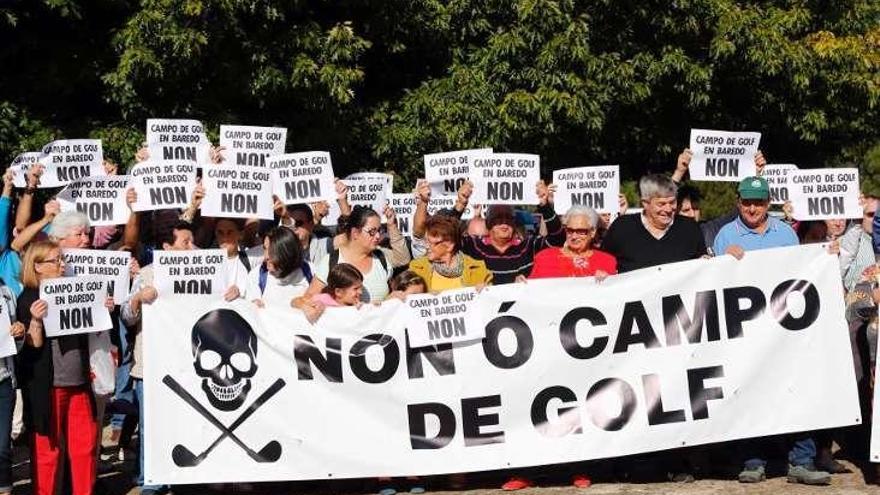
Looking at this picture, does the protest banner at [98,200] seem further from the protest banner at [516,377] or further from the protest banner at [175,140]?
the protest banner at [516,377]

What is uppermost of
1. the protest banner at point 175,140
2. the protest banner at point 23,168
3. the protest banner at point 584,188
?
the protest banner at point 175,140

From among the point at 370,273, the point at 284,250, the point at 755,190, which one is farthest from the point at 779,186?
the point at 284,250

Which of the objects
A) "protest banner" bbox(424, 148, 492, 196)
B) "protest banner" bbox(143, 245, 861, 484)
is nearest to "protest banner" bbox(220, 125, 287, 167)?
"protest banner" bbox(424, 148, 492, 196)

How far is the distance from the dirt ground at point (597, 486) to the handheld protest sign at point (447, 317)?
41.3 inches

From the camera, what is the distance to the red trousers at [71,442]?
9531mm

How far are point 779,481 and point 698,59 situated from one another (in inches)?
372

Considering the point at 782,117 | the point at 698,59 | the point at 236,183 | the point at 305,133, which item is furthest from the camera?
the point at 782,117

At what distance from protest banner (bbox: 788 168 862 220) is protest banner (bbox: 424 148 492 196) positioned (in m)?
2.46

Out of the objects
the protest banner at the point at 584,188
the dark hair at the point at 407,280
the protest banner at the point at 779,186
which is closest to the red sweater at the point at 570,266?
the dark hair at the point at 407,280

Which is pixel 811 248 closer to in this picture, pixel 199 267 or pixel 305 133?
pixel 199 267

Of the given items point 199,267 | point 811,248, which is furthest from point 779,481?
point 199,267

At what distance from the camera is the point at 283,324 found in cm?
983

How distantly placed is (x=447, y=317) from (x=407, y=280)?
41cm

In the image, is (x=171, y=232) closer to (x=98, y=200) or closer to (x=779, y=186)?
(x=98, y=200)
